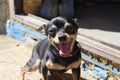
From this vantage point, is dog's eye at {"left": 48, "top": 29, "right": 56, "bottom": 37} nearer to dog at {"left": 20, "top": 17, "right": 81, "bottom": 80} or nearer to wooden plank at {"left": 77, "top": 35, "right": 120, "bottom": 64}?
dog at {"left": 20, "top": 17, "right": 81, "bottom": 80}

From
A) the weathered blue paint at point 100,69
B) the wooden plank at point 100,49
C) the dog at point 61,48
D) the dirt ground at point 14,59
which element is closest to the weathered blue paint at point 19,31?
the dirt ground at point 14,59

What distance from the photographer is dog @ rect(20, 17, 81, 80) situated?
328 cm

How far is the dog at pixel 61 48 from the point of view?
10.8 feet

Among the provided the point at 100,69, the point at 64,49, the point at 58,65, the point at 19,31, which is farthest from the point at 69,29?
the point at 19,31

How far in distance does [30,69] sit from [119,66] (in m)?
1.15

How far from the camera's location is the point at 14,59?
5.03m

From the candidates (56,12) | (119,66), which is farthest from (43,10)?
(119,66)

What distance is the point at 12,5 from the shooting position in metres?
5.88

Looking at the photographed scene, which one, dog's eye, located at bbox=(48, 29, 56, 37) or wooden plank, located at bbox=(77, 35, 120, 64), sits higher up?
dog's eye, located at bbox=(48, 29, 56, 37)

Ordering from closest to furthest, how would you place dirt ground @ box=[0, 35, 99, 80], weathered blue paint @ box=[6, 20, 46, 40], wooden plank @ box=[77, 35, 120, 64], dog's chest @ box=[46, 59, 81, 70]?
dog's chest @ box=[46, 59, 81, 70] → wooden plank @ box=[77, 35, 120, 64] → dirt ground @ box=[0, 35, 99, 80] → weathered blue paint @ box=[6, 20, 46, 40]

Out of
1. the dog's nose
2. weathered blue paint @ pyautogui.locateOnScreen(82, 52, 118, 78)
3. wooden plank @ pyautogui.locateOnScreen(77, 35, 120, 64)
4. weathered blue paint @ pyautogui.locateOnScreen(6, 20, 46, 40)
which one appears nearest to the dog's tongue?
the dog's nose

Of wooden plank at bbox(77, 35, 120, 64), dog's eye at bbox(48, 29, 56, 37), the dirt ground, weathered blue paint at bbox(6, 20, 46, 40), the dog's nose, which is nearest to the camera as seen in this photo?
the dog's nose

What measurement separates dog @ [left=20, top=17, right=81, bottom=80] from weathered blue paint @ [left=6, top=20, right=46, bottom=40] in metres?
1.62

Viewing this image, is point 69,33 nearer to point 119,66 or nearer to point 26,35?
point 119,66
